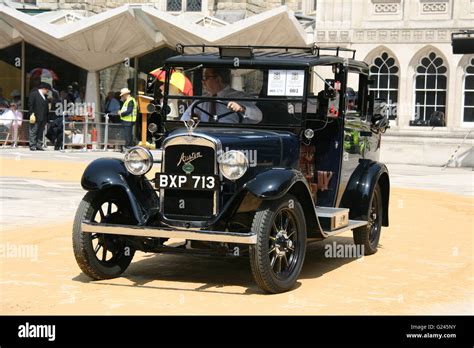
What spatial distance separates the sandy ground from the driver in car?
4.95 feet

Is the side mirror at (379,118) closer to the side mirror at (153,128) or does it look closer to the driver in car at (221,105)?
the driver in car at (221,105)

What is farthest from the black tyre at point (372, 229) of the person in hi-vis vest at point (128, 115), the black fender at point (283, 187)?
the person in hi-vis vest at point (128, 115)

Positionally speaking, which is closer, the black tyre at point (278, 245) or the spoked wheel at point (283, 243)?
the black tyre at point (278, 245)

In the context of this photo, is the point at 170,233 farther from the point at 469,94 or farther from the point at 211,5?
the point at 211,5

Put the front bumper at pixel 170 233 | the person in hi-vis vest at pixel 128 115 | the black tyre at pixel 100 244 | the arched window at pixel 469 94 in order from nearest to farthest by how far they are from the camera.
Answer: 1. the front bumper at pixel 170 233
2. the black tyre at pixel 100 244
3. the person in hi-vis vest at pixel 128 115
4. the arched window at pixel 469 94

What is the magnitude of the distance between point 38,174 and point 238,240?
41.3ft

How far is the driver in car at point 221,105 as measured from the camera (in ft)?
32.0

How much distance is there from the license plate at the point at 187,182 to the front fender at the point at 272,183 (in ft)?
1.09

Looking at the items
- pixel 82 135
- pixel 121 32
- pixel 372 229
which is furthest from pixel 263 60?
pixel 121 32

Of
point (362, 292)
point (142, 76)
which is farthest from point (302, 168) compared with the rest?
point (142, 76)

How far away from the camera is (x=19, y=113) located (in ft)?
97.9

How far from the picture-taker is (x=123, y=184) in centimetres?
909

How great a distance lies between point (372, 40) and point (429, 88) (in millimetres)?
2353
